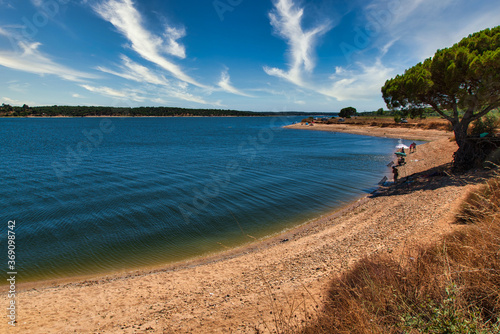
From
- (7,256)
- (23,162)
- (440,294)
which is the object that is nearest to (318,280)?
(440,294)

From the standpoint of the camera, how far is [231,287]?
8.30 m

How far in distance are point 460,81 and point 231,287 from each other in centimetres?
1949

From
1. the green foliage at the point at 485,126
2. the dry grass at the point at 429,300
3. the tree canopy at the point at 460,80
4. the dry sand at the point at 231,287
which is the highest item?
the tree canopy at the point at 460,80

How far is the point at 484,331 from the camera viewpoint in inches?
133

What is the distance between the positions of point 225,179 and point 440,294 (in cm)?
2198

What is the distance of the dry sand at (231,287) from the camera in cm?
671

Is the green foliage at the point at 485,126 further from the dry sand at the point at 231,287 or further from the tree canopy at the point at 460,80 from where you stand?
Answer: the dry sand at the point at 231,287

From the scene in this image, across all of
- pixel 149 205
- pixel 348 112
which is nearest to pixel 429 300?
pixel 149 205

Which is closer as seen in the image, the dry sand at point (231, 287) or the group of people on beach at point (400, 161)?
the dry sand at point (231, 287)

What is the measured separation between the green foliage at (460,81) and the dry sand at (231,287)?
276 inches

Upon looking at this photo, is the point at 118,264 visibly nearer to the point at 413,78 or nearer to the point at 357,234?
the point at 357,234

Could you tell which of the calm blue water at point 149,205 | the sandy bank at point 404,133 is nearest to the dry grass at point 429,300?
the calm blue water at point 149,205

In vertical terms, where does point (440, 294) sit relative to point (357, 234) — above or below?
above

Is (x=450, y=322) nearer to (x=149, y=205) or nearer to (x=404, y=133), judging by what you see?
(x=149, y=205)
